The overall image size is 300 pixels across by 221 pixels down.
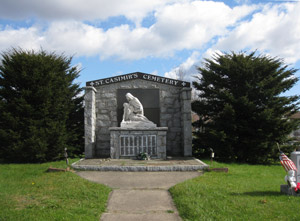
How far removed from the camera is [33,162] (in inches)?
336

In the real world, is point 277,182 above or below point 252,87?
below

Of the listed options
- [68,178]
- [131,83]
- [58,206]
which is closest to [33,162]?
[68,178]

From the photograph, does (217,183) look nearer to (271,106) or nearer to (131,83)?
(271,106)

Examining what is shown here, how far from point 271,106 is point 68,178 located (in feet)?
23.2

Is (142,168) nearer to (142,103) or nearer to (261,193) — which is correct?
(261,193)

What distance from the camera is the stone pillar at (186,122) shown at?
927cm

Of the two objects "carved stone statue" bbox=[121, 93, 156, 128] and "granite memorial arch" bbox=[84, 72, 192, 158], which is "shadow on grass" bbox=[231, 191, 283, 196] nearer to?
"carved stone statue" bbox=[121, 93, 156, 128]

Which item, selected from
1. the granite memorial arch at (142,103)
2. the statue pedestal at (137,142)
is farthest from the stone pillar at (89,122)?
the statue pedestal at (137,142)

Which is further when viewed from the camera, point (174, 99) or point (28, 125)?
point (174, 99)

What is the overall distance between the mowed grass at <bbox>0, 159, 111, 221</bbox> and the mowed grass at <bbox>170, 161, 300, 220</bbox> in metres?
1.37

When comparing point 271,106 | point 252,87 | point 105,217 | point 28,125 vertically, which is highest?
point 252,87

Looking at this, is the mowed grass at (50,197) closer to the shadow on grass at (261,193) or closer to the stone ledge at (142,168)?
the stone ledge at (142,168)

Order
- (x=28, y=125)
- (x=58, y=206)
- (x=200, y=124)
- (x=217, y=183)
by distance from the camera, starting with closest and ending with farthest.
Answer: (x=58, y=206), (x=217, y=183), (x=28, y=125), (x=200, y=124)

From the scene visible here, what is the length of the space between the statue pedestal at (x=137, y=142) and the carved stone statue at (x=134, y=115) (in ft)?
0.89
